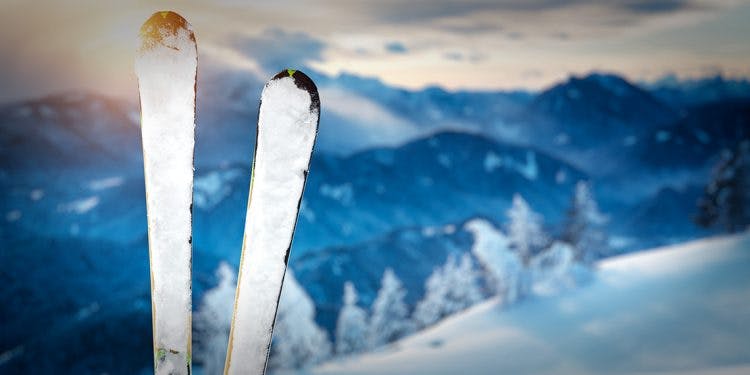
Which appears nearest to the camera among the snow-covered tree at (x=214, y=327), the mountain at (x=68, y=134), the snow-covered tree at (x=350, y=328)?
the snow-covered tree at (x=214, y=327)

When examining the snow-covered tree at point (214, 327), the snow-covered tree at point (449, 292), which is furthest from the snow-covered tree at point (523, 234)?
the snow-covered tree at point (214, 327)

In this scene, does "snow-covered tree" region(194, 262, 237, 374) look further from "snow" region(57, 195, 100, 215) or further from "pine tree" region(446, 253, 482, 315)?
"pine tree" region(446, 253, 482, 315)

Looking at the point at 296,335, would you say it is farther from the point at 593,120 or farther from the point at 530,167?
the point at 593,120

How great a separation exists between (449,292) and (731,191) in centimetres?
568

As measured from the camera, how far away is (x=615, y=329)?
7629mm

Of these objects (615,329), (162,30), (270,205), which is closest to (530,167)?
(615,329)

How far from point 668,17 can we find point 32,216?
11.2m

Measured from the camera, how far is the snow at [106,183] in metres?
11.0

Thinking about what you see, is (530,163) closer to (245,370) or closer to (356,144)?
(356,144)

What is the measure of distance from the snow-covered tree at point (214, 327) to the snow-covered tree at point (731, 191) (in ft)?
30.2

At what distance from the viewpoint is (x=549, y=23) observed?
7.90 metres

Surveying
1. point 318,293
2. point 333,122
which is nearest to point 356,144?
point 333,122

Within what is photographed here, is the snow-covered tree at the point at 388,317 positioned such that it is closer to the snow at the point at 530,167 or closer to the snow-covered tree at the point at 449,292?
the snow-covered tree at the point at 449,292

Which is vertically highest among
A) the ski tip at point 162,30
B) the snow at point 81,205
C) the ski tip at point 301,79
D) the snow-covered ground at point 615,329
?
the snow at point 81,205
